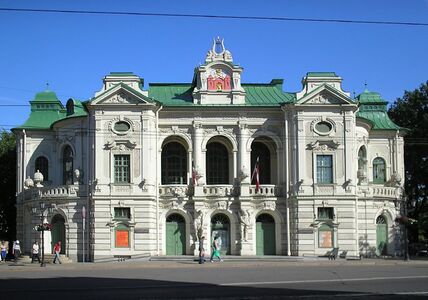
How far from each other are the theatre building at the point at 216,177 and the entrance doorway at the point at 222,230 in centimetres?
11

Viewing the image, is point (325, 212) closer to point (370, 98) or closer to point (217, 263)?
point (217, 263)

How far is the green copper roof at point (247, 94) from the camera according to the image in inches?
2071

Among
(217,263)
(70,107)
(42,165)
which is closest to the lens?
(217,263)

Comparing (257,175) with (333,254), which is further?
(257,175)

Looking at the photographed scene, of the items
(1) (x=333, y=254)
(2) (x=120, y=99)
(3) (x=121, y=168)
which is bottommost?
(1) (x=333, y=254)

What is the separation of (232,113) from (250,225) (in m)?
8.35

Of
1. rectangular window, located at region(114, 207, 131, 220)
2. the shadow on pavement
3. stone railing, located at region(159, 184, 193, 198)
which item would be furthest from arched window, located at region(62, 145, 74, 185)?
the shadow on pavement

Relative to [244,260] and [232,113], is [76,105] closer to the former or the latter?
[232,113]

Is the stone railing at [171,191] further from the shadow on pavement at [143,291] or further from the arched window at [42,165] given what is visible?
the shadow on pavement at [143,291]

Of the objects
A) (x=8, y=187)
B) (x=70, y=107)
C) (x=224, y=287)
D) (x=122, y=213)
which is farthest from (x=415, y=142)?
(x=224, y=287)

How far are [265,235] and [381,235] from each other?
9000 millimetres

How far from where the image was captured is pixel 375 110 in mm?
59406

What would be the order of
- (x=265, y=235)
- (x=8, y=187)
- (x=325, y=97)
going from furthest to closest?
1. (x=8, y=187)
2. (x=265, y=235)
3. (x=325, y=97)

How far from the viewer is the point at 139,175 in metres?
49.6
